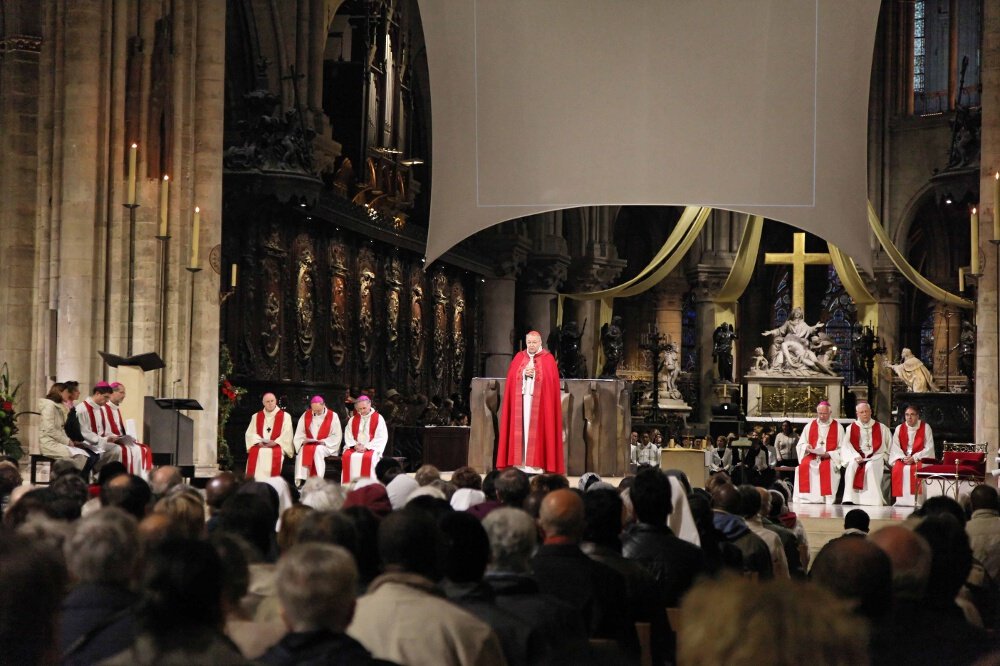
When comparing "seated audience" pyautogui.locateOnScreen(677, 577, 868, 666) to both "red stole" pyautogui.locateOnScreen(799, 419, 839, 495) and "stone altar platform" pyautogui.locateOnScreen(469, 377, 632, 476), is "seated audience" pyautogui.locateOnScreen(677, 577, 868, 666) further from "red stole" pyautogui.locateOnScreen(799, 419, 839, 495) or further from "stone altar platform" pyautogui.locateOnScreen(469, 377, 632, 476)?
"red stole" pyautogui.locateOnScreen(799, 419, 839, 495)

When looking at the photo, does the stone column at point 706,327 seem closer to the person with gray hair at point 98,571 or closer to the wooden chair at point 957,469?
the wooden chair at point 957,469

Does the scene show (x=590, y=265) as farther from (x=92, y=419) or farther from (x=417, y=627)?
(x=417, y=627)

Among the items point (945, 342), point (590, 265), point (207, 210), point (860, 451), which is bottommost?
point (860, 451)

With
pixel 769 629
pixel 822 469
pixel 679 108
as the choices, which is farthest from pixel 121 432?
pixel 769 629

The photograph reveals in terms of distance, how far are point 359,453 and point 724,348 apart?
15969 mm

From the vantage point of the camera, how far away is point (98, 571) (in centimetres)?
375

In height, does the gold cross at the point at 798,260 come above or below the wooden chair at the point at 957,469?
above

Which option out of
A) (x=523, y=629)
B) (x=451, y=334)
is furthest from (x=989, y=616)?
(x=451, y=334)

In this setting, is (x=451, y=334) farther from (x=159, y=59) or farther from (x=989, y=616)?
(x=989, y=616)

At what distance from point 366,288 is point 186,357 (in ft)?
29.3

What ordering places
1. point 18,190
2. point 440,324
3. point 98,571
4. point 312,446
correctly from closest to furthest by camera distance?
point 98,571
point 18,190
point 312,446
point 440,324

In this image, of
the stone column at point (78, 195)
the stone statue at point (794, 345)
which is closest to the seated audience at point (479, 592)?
the stone column at point (78, 195)

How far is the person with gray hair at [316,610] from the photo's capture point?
3107mm

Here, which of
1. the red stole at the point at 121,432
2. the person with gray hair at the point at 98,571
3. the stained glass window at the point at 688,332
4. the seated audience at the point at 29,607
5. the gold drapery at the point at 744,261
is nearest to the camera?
the seated audience at the point at 29,607
